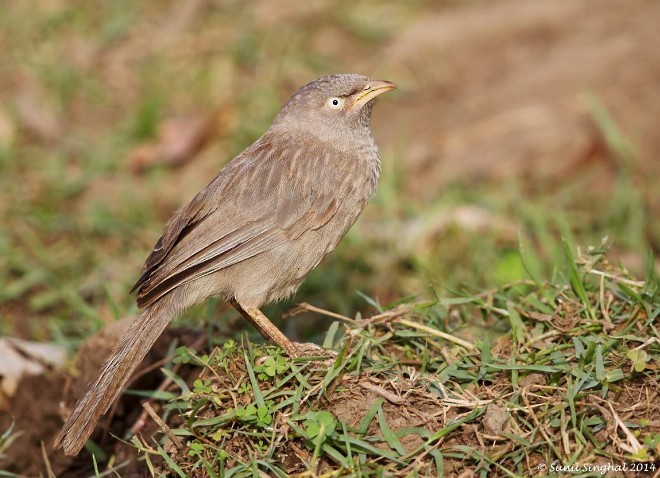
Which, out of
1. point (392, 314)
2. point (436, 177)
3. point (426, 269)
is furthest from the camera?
point (436, 177)

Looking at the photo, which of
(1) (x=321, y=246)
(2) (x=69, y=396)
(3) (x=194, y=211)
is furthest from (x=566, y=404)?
(2) (x=69, y=396)

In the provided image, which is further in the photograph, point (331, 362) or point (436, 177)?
point (436, 177)

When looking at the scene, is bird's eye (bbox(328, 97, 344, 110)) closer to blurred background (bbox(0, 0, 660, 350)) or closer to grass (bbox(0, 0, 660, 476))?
grass (bbox(0, 0, 660, 476))

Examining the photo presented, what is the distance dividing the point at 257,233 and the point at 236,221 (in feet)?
0.43

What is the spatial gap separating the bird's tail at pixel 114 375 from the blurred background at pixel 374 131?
0.79 meters

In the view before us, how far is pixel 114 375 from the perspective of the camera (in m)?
4.38

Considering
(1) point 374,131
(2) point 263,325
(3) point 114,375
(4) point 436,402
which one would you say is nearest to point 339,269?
(1) point 374,131

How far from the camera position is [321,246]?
4961 millimetres

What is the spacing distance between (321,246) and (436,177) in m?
3.54

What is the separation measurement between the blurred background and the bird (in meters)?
0.66

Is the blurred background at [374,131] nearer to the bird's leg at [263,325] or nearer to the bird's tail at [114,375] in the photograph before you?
the bird's leg at [263,325]

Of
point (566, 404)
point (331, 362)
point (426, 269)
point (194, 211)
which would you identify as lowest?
point (426, 269)

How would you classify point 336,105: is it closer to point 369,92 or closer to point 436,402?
point 369,92

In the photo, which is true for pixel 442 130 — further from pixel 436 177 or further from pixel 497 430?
pixel 497 430
